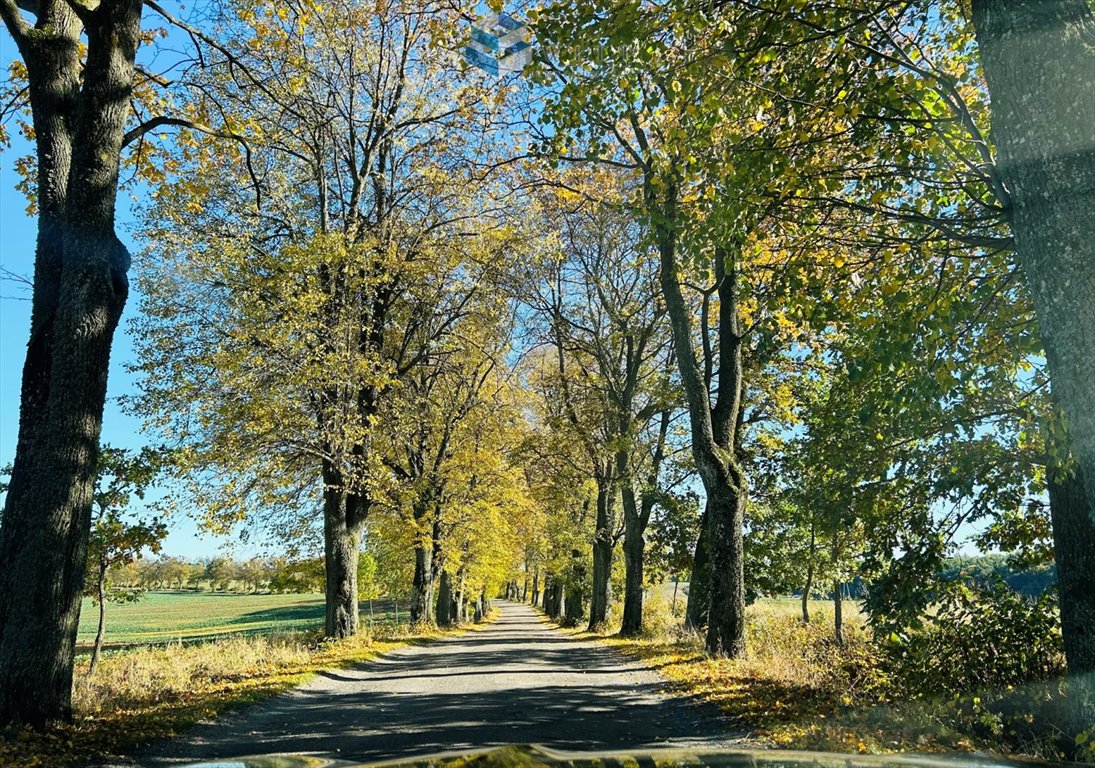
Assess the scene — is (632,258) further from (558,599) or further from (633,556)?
(558,599)

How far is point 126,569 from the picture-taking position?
12133 millimetres

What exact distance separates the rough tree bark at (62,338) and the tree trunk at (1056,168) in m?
8.44

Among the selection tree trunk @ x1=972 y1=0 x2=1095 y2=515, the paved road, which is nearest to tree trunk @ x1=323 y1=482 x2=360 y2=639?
the paved road

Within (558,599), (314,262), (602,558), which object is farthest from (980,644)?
(558,599)

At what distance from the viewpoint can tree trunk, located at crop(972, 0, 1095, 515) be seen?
156 inches

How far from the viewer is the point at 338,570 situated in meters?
17.2

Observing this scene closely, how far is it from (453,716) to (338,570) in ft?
31.2

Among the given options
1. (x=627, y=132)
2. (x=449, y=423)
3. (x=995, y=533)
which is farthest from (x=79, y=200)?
(x=449, y=423)

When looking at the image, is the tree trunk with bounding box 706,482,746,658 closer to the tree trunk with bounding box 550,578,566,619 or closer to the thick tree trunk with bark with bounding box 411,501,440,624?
the thick tree trunk with bark with bounding box 411,501,440,624

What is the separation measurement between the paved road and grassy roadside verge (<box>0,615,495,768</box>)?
1.11 ft

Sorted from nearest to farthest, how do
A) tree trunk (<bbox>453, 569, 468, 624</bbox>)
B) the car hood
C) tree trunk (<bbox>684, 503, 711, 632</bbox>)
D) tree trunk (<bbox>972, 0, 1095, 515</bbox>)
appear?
the car hood < tree trunk (<bbox>972, 0, 1095, 515</bbox>) < tree trunk (<bbox>684, 503, 711, 632</bbox>) < tree trunk (<bbox>453, 569, 468, 624</bbox>)

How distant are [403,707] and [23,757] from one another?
457cm

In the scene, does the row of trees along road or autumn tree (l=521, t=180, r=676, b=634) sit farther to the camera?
autumn tree (l=521, t=180, r=676, b=634)

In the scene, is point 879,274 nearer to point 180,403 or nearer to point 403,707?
point 403,707
